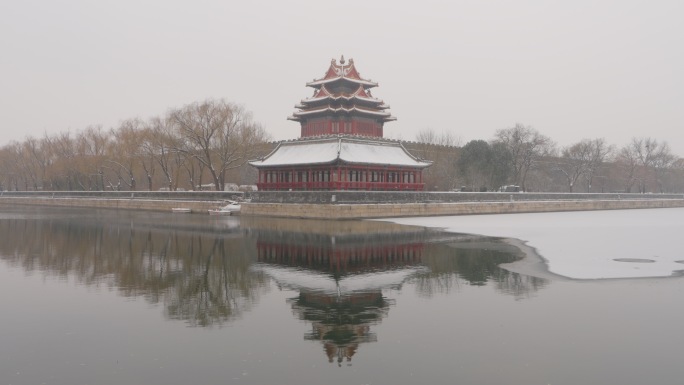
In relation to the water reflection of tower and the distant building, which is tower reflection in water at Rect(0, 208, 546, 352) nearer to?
the water reflection of tower

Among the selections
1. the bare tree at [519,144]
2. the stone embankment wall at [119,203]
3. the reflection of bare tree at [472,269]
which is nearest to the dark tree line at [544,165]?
the bare tree at [519,144]

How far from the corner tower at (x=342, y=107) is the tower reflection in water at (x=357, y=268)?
24.6 meters

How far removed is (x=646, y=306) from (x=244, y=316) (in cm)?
1004

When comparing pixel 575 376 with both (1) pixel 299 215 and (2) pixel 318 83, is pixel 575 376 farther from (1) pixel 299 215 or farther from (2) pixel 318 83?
(2) pixel 318 83

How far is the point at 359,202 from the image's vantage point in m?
45.0

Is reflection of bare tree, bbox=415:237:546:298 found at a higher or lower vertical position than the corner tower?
lower

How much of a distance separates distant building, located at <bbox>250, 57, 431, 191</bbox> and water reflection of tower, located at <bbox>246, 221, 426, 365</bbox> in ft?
57.5

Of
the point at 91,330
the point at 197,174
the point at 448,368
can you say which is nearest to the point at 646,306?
the point at 448,368

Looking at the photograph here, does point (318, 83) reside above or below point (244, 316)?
above

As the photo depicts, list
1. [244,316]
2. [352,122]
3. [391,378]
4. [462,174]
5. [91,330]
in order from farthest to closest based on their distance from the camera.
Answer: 1. [462,174]
2. [352,122]
3. [244,316]
4. [91,330]
5. [391,378]

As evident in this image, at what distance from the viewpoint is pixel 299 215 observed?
150ft

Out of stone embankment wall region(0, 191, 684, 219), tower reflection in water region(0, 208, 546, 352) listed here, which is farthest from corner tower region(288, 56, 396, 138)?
tower reflection in water region(0, 208, 546, 352)

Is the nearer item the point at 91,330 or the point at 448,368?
the point at 448,368

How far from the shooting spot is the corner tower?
5600 centimetres
